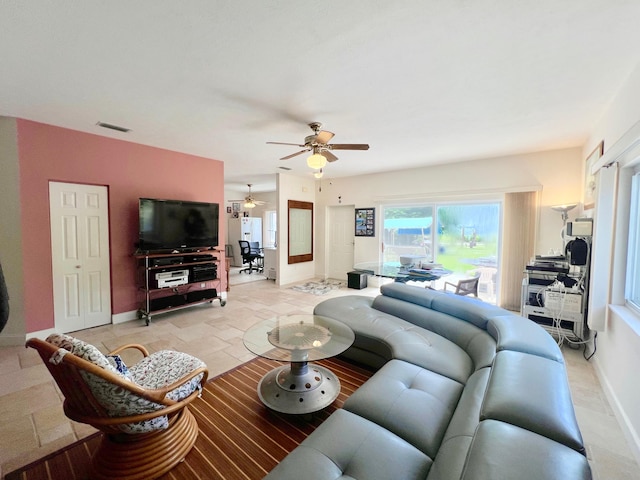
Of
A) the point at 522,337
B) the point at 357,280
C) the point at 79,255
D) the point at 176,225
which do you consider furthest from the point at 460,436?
the point at 357,280

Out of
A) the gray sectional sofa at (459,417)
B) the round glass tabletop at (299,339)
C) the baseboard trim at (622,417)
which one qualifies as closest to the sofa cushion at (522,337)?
the gray sectional sofa at (459,417)

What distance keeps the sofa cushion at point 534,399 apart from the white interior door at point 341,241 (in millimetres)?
5415

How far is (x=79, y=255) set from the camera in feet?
12.1

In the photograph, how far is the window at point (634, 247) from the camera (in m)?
2.28

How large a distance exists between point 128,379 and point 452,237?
5.38m

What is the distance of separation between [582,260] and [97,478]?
174 inches

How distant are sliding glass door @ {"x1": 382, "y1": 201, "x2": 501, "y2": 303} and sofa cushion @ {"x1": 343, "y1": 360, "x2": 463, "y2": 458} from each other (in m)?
3.33

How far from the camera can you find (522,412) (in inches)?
43.9

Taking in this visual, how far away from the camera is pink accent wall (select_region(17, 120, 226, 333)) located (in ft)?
10.8

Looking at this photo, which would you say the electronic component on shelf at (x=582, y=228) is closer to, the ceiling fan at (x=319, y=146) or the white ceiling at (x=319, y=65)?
the white ceiling at (x=319, y=65)

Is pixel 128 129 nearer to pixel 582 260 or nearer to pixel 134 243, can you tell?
pixel 134 243

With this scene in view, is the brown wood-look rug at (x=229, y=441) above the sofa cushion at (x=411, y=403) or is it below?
below

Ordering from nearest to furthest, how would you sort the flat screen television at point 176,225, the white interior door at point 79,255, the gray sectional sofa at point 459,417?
the gray sectional sofa at point 459,417, the white interior door at point 79,255, the flat screen television at point 176,225

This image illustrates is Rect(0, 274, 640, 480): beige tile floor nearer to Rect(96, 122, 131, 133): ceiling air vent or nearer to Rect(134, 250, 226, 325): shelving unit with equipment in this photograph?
Rect(134, 250, 226, 325): shelving unit with equipment
